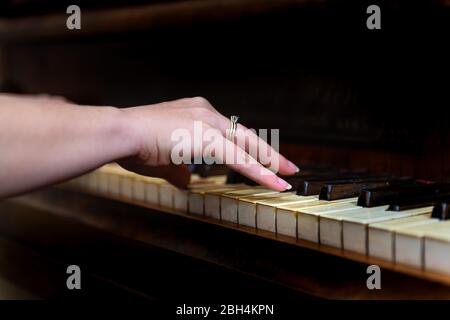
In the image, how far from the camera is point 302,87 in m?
1.55

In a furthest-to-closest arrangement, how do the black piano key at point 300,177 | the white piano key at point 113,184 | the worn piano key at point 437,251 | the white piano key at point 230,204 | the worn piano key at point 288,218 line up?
1. the white piano key at point 113,184
2. the black piano key at point 300,177
3. the white piano key at point 230,204
4. the worn piano key at point 288,218
5. the worn piano key at point 437,251

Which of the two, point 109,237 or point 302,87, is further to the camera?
point 302,87

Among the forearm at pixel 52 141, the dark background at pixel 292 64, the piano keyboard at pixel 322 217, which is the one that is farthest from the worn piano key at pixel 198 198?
the dark background at pixel 292 64

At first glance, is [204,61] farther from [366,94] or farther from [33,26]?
[33,26]

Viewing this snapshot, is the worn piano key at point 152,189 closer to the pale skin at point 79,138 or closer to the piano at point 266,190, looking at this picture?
the piano at point 266,190

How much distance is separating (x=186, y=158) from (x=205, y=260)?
18cm

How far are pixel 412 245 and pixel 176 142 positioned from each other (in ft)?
1.41

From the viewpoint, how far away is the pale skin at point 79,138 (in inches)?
36.2

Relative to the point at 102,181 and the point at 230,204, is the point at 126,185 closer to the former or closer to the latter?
the point at 102,181

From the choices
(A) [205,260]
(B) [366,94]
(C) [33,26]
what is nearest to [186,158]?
(A) [205,260]

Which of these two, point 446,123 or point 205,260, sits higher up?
point 446,123

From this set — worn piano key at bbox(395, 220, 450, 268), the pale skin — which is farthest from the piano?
the pale skin

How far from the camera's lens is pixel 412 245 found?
2.59ft

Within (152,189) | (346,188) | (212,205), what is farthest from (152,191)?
(346,188)
